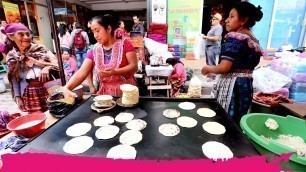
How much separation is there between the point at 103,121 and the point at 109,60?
0.85 m

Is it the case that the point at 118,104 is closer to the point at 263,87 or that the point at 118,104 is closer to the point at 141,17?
the point at 263,87

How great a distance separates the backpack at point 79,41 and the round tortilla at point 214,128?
17.4ft

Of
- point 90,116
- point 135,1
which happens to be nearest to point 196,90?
point 90,116

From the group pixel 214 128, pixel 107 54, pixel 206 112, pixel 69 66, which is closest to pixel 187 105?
pixel 206 112

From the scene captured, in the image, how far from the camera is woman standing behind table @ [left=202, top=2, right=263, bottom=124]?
66.7 inches

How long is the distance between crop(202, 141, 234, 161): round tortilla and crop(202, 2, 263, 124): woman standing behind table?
987 mm

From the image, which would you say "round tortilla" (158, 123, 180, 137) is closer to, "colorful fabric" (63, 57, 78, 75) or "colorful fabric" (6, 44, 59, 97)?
"colorful fabric" (6, 44, 59, 97)

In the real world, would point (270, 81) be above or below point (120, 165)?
below

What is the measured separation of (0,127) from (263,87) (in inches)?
145

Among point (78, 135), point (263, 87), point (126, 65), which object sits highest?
point (126, 65)

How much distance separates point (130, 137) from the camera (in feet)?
3.52

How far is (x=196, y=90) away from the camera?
7.84ft

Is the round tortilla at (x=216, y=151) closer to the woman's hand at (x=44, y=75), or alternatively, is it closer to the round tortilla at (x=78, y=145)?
the round tortilla at (x=78, y=145)

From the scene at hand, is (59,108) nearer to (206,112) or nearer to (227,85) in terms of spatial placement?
(206,112)
